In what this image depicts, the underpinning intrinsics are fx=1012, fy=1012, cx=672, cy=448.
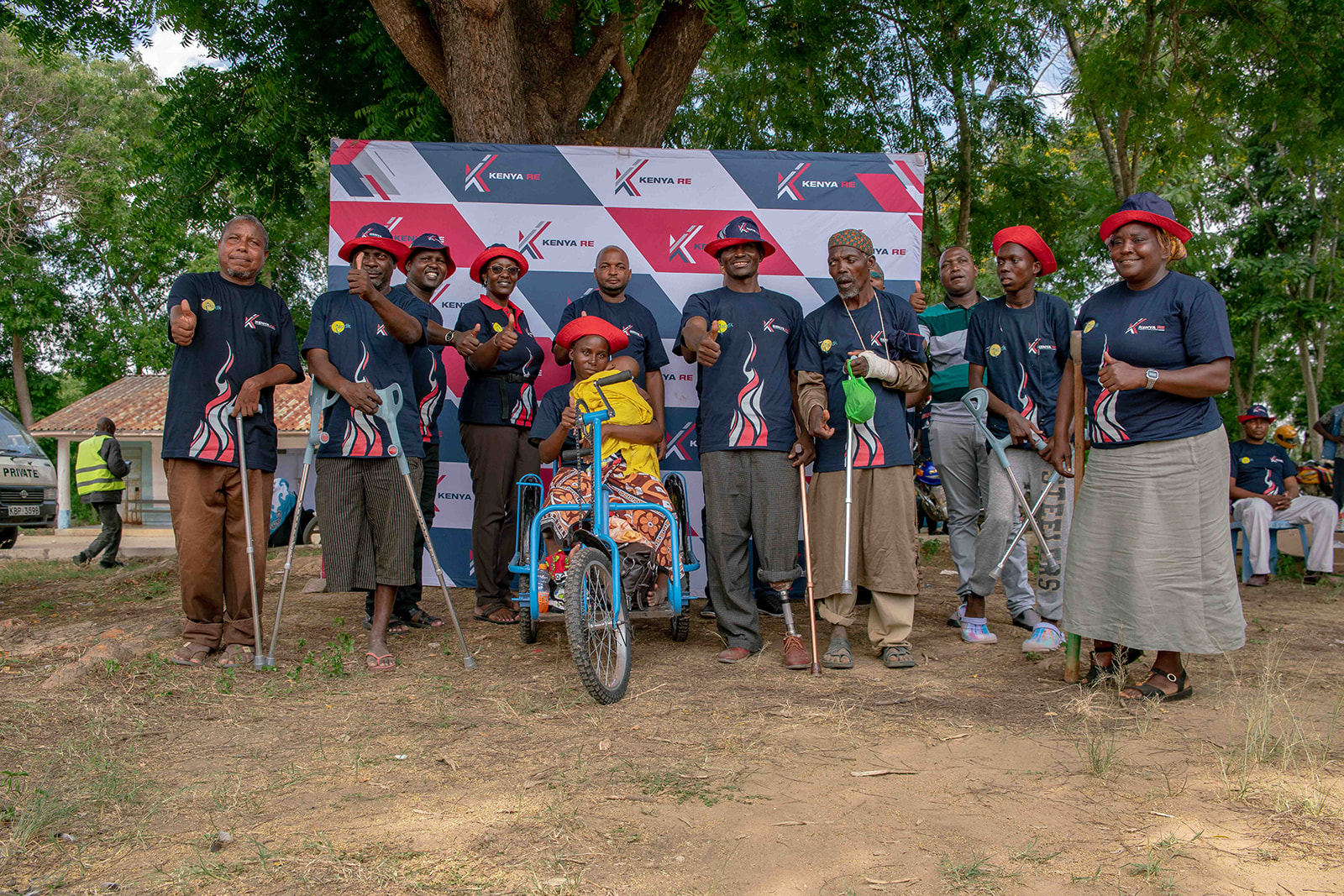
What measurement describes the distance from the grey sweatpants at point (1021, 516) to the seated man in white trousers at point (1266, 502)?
396 centimetres

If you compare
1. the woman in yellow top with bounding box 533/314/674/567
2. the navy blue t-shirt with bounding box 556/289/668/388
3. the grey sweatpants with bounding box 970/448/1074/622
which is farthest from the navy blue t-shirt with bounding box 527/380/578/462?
the grey sweatpants with bounding box 970/448/1074/622

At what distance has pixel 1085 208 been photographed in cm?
1541

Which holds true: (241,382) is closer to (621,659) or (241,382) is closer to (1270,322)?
(621,659)

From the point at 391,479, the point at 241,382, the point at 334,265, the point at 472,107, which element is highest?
the point at 472,107

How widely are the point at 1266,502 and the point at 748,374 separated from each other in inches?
238

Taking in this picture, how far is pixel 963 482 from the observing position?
6.13m

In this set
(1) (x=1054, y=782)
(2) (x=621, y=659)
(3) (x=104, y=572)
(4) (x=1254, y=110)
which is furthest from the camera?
(3) (x=104, y=572)

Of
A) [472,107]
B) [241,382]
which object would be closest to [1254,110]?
[472,107]

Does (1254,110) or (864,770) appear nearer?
(864,770)

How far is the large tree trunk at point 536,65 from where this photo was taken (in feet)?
23.4

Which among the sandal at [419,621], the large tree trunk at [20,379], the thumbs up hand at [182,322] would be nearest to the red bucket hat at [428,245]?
the thumbs up hand at [182,322]

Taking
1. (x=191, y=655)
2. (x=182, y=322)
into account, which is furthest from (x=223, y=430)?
(x=191, y=655)

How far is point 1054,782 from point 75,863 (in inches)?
115

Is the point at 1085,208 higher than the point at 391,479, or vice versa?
the point at 1085,208
